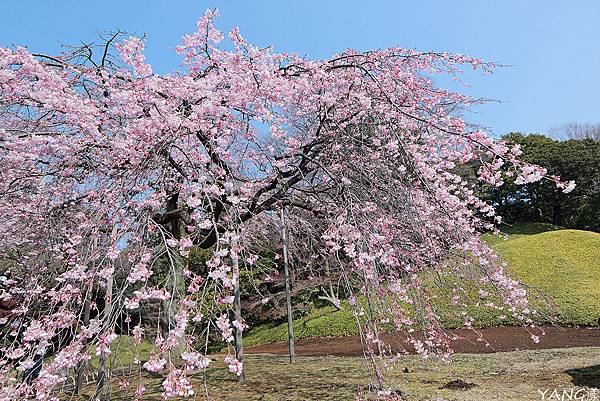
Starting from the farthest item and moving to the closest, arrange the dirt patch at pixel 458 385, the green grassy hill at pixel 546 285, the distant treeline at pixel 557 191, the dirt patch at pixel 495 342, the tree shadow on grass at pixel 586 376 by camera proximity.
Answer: the distant treeline at pixel 557 191, the green grassy hill at pixel 546 285, the dirt patch at pixel 495 342, the dirt patch at pixel 458 385, the tree shadow on grass at pixel 586 376

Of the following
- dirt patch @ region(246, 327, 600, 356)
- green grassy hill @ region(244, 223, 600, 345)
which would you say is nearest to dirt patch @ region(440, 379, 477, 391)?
dirt patch @ region(246, 327, 600, 356)

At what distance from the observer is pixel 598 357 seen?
6.01 meters

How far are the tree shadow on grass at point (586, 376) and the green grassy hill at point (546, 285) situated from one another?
5.41 meters

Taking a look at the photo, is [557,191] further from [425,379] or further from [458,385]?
[458,385]

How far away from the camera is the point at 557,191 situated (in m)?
21.6

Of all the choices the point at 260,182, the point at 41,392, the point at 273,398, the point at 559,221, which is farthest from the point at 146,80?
the point at 559,221

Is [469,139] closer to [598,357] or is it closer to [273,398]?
[273,398]

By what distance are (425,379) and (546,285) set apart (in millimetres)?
9680

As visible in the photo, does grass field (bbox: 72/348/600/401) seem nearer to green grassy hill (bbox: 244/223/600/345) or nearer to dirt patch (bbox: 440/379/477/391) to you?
dirt patch (bbox: 440/379/477/391)

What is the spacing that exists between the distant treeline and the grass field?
50.3 feet

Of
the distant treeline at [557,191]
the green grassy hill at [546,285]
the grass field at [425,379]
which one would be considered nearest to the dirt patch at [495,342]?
the green grassy hill at [546,285]

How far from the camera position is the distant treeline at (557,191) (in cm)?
2119

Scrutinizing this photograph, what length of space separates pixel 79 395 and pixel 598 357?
21.7 ft

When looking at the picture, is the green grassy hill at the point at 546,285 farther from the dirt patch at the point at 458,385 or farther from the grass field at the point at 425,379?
the dirt patch at the point at 458,385
